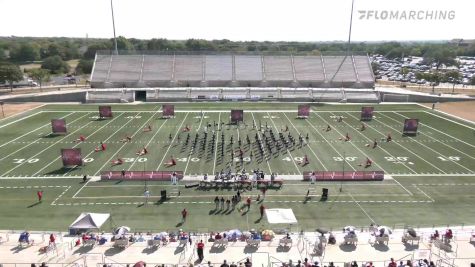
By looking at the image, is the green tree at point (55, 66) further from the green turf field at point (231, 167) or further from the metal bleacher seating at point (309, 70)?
the metal bleacher seating at point (309, 70)

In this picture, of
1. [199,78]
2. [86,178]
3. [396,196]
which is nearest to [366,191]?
[396,196]

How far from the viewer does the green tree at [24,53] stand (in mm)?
140750

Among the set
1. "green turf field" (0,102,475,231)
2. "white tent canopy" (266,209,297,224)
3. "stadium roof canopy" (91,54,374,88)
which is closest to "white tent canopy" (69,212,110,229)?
"green turf field" (0,102,475,231)

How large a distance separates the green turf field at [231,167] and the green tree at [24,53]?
106 metres

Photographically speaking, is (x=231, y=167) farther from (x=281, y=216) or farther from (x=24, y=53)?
(x=24, y=53)

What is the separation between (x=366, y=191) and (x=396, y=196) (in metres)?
1.93

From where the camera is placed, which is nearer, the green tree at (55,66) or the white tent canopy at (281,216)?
the white tent canopy at (281,216)

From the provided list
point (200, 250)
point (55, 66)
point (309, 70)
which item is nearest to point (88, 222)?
point (200, 250)

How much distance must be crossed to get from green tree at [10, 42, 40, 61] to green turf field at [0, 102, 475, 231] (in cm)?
10622

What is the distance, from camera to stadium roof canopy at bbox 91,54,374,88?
72.2m

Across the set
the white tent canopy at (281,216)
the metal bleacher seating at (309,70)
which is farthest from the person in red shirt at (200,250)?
the metal bleacher seating at (309,70)

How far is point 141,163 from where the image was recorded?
104ft

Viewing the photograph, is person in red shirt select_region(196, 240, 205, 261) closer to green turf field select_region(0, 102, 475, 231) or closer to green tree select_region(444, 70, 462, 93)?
green turf field select_region(0, 102, 475, 231)

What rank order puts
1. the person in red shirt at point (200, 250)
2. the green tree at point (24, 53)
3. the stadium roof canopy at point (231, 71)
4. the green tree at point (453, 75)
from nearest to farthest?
the person in red shirt at point (200, 250)
the stadium roof canopy at point (231, 71)
the green tree at point (453, 75)
the green tree at point (24, 53)
